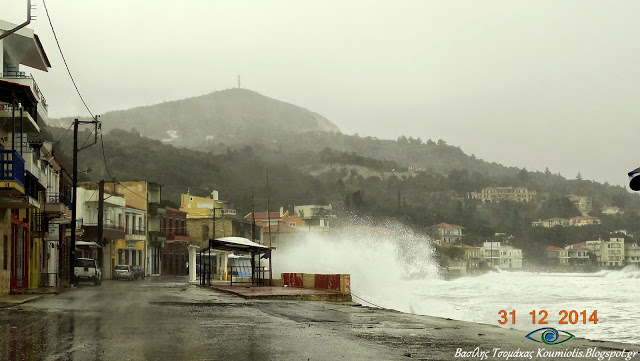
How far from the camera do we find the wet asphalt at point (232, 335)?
1209cm

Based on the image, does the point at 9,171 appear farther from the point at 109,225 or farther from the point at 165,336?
the point at 109,225

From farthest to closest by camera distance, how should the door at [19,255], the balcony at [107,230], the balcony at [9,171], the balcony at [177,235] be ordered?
the balcony at [177,235]
the balcony at [107,230]
the door at [19,255]
the balcony at [9,171]

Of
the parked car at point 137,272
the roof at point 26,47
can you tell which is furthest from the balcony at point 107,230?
the roof at point 26,47

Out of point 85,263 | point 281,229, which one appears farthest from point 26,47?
point 281,229

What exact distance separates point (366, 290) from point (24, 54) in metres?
31.4

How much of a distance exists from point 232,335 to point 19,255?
84.8ft

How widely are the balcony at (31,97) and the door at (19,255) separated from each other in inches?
207

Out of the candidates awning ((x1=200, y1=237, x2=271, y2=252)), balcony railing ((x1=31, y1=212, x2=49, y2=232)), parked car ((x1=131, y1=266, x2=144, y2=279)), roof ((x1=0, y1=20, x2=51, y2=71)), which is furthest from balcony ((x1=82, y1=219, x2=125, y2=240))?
awning ((x1=200, y1=237, x2=271, y2=252))

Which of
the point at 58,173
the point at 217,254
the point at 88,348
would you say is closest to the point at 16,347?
the point at 88,348

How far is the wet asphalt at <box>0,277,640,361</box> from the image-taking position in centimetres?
1209

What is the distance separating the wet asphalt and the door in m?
13.8

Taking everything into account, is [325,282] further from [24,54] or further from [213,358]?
[213,358]

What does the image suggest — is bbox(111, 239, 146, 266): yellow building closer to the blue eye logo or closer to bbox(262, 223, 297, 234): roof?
bbox(262, 223, 297, 234): roof

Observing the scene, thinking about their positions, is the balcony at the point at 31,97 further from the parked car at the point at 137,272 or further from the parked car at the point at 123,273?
the parked car at the point at 137,272
